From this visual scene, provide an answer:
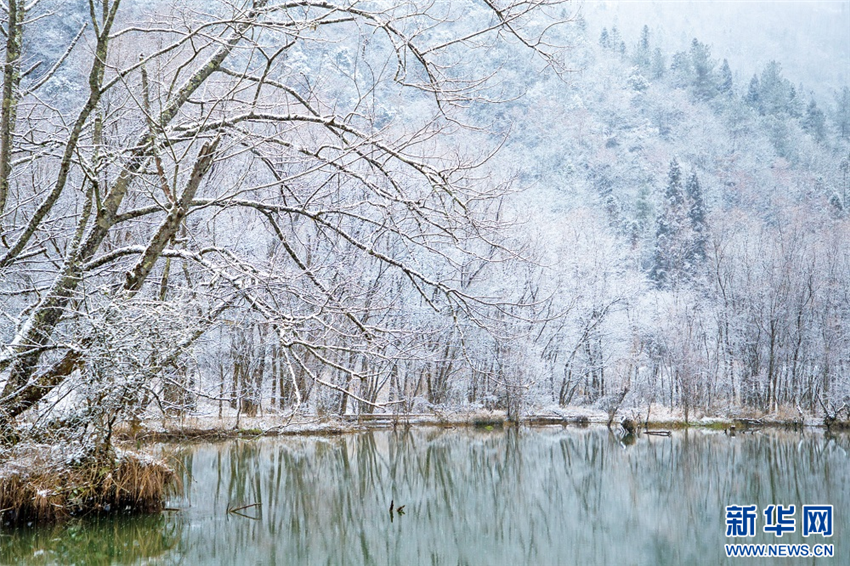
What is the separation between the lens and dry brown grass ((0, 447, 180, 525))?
653 centimetres

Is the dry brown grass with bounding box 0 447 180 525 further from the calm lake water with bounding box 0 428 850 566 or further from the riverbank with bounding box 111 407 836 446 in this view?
the riverbank with bounding box 111 407 836 446

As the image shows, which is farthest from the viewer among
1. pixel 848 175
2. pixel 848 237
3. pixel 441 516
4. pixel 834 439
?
pixel 848 175

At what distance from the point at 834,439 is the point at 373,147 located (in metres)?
19.4

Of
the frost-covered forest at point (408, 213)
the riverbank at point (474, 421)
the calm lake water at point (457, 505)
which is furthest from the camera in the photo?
the riverbank at point (474, 421)

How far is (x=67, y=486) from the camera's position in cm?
676

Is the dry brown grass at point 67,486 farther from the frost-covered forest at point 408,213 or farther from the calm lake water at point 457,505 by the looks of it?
the frost-covered forest at point 408,213

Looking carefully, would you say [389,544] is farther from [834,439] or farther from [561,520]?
[834,439]

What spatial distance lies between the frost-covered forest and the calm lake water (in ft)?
3.90

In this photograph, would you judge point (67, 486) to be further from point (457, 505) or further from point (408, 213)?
point (457, 505)

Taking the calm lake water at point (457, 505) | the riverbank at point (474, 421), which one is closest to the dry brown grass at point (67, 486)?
the calm lake water at point (457, 505)

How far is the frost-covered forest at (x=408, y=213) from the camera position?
5051 millimetres

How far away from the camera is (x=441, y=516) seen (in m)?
9.34

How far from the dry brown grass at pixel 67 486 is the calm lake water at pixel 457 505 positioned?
0.58 ft

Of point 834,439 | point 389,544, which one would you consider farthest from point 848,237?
point 389,544
